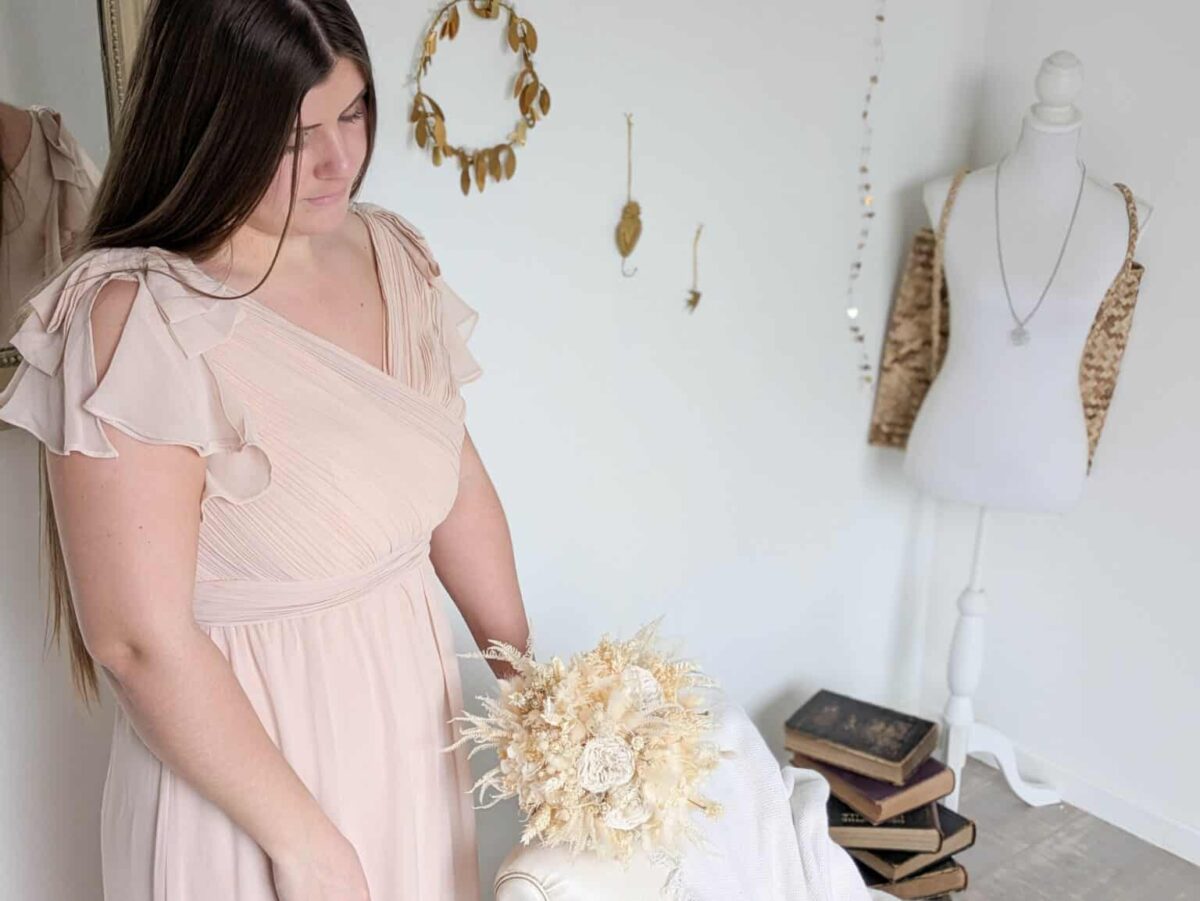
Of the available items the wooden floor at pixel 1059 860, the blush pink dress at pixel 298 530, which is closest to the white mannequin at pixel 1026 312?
the wooden floor at pixel 1059 860

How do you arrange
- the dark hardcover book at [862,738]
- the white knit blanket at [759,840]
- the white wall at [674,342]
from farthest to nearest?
1. the dark hardcover book at [862,738]
2. the white wall at [674,342]
3. the white knit blanket at [759,840]

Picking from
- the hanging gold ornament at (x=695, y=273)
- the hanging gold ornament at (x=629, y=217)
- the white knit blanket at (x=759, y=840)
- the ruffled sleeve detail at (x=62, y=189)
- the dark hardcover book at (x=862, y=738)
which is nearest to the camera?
the ruffled sleeve detail at (x=62, y=189)

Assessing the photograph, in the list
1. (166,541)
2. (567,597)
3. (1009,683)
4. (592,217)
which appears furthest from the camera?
(1009,683)

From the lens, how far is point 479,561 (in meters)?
1.28

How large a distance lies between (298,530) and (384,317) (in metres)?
0.26

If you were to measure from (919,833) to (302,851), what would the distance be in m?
1.41

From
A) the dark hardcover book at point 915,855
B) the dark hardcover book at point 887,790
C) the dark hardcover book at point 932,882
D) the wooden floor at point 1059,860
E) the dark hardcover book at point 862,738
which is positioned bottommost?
the wooden floor at point 1059,860

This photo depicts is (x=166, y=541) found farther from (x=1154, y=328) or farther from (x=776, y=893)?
(x=1154, y=328)

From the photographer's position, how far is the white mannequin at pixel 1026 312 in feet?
6.58

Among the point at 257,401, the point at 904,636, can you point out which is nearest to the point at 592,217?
the point at 257,401

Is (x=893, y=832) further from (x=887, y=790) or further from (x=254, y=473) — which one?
(x=254, y=473)

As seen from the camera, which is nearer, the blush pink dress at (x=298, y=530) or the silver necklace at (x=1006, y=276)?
the blush pink dress at (x=298, y=530)

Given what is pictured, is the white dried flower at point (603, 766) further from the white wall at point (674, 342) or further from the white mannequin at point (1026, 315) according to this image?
the white mannequin at point (1026, 315)

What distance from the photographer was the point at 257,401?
0.92 metres
